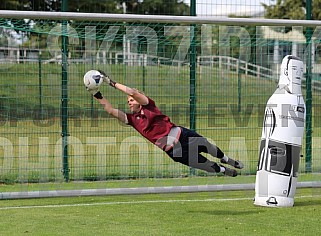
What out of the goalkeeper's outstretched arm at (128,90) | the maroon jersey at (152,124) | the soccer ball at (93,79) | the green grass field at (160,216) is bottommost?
the green grass field at (160,216)

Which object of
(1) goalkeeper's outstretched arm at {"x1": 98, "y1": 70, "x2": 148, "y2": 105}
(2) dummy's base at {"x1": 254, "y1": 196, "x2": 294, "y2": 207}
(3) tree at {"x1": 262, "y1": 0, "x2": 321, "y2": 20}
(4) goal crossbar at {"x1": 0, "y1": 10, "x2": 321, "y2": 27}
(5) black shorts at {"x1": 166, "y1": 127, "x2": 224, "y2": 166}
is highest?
(3) tree at {"x1": 262, "y1": 0, "x2": 321, "y2": 20}

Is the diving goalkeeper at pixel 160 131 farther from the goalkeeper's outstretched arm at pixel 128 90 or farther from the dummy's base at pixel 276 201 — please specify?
the dummy's base at pixel 276 201

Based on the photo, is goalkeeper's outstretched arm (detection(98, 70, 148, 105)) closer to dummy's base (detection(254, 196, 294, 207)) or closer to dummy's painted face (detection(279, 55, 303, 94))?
dummy's painted face (detection(279, 55, 303, 94))

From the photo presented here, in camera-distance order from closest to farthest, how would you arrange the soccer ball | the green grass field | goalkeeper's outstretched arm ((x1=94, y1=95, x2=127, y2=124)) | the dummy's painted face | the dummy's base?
1. the green grass field
2. the soccer ball
3. goalkeeper's outstretched arm ((x1=94, y1=95, x2=127, y2=124))
4. the dummy's painted face
5. the dummy's base

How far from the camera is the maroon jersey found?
1021 cm

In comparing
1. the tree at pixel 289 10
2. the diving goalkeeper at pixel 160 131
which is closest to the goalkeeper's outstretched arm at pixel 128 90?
the diving goalkeeper at pixel 160 131

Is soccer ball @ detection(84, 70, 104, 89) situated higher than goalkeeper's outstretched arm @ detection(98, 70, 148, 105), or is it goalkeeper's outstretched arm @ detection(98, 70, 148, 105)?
soccer ball @ detection(84, 70, 104, 89)

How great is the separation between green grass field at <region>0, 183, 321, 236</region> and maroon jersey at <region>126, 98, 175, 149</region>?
100 cm

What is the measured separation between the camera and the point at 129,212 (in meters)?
10.6

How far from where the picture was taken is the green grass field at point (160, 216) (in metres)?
9.30

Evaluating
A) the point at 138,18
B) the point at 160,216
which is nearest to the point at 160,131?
the point at 160,216

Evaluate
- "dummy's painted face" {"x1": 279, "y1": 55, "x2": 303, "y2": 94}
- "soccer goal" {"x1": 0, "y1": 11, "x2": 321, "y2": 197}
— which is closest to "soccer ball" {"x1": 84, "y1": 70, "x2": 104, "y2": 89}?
"dummy's painted face" {"x1": 279, "y1": 55, "x2": 303, "y2": 94}

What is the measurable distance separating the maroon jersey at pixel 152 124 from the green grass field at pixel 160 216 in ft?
3.27

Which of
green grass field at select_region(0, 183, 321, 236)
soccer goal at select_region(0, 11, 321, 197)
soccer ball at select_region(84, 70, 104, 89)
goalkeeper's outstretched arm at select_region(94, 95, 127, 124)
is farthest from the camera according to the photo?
soccer goal at select_region(0, 11, 321, 197)
